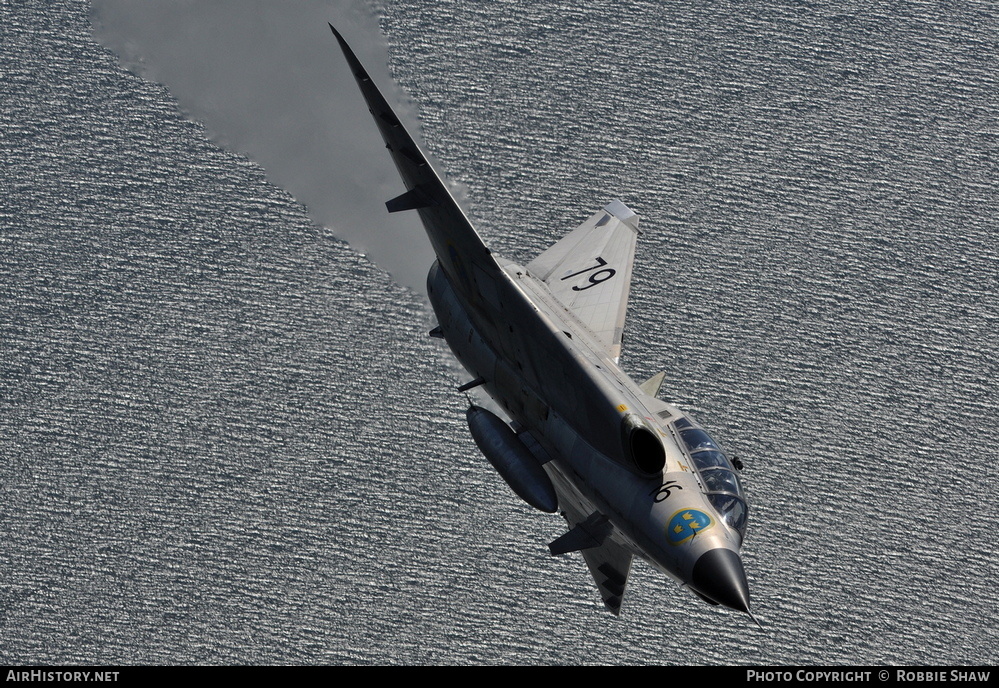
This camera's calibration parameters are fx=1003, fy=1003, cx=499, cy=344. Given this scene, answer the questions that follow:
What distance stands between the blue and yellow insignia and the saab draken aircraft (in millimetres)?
29

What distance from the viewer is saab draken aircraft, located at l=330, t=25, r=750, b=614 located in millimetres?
27484

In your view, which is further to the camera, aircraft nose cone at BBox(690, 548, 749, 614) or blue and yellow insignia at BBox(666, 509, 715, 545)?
blue and yellow insignia at BBox(666, 509, 715, 545)

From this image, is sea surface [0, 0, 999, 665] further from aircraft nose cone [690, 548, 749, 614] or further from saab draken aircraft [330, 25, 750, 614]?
aircraft nose cone [690, 548, 749, 614]

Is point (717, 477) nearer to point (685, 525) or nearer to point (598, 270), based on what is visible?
point (685, 525)

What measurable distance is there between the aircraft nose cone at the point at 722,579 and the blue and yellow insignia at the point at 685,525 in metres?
0.73

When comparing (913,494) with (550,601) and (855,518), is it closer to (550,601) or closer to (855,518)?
(855,518)

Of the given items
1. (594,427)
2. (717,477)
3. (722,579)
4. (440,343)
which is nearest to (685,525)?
(722,579)

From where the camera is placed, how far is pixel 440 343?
1831 inches

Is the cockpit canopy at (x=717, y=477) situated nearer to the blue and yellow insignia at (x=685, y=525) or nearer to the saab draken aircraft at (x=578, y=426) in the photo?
the saab draken aircraft at (x=578, y=426)

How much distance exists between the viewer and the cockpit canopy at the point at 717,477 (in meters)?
28.1

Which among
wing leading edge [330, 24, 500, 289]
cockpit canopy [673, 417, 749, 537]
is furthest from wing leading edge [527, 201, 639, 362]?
cockpit canopy [673, 417, 749, 537]

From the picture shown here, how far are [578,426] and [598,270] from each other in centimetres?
1151

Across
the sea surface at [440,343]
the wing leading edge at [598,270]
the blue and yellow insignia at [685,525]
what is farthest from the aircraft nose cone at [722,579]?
the sea surface at [440,343]
